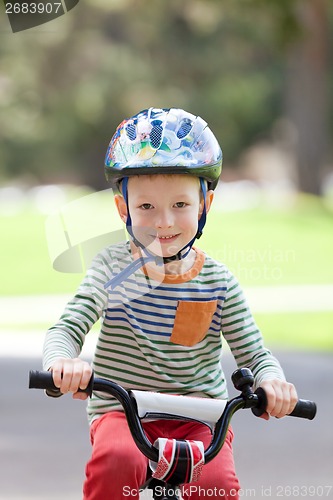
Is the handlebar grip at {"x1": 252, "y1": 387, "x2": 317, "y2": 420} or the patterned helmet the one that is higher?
the patterned helmet

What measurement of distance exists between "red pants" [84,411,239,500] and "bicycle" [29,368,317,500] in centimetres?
6

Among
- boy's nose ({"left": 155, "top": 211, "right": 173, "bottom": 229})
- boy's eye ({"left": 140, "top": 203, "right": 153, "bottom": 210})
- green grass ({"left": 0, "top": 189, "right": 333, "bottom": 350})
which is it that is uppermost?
green grass ({"left": 0, "top": 189, "right": 333, "bottom": 350})

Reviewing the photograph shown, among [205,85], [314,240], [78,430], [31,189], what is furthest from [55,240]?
[31,189]

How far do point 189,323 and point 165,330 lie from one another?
3.2 inches

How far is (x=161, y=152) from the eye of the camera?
3.66m

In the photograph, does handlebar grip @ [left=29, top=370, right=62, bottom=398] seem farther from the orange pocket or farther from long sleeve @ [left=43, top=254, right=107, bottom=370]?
the orange pocket

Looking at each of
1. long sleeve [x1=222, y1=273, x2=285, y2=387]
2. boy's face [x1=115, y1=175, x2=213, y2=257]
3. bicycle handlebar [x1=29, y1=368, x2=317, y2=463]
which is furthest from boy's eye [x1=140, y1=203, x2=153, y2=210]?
bicycle handlebar [x1=29, y1=368, x2=317, y2=463]

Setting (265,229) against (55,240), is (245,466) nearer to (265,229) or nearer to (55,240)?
(55,240)

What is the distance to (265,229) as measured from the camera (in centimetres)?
2131

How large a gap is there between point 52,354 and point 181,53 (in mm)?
40209

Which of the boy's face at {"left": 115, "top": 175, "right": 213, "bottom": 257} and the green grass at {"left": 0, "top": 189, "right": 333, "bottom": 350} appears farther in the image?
the green grass at {"left": 0, "top": 189, "right": 333, "bottom": 350}

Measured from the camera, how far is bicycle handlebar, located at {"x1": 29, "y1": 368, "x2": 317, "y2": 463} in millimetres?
3234

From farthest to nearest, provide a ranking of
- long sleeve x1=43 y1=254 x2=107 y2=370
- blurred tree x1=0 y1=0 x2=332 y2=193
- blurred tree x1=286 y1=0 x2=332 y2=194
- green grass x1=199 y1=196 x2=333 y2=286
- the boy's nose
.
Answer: blurred tree x1=0 y1=0 x2=332 y2=193, blurred tree x1=286 y1=0 x2=332 y2=194, green grass x1=199 y1=196 x2=333 y2=286, the boy's nose, long sleeve x1=43 y1=254 x2=107 y2=370

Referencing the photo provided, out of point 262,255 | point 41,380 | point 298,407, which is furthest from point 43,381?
point 262,255
